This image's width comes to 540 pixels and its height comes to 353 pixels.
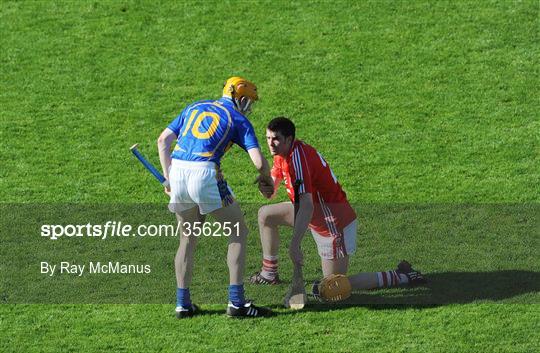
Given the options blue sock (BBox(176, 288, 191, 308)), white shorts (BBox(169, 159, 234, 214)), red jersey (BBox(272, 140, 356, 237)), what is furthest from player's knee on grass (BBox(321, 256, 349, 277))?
blue sock (BBox(176, 288, 191, 308))

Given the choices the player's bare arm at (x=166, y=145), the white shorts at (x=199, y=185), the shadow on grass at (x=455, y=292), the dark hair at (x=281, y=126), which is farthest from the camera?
the shadow on grass at (x=455, y=292)

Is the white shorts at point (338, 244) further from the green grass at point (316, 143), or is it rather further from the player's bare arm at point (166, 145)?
the player's bare arm at point (166, 145)

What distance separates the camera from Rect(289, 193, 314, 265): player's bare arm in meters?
11.4

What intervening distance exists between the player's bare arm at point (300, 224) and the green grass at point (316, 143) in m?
0.54

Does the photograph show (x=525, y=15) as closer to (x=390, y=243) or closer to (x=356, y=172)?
(x=356, y=172)

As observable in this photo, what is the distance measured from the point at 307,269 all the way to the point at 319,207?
1042mm

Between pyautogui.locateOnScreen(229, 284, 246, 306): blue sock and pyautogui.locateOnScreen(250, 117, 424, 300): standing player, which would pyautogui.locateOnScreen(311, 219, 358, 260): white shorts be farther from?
pyautogui.locateOnScreen(229, 284, 246, 306): blue sock

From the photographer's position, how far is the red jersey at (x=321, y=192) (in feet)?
38.7

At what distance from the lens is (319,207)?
1195 cm

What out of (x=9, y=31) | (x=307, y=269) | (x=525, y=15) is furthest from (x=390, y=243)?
(x=9, y=31)

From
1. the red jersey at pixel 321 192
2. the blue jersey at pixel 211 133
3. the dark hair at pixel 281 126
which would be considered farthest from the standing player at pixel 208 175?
the red jersey at pixel 321 192

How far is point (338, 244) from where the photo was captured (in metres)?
11.9

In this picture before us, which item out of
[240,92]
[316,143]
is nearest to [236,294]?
[240,92]

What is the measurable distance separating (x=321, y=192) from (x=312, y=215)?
14.9 inches
